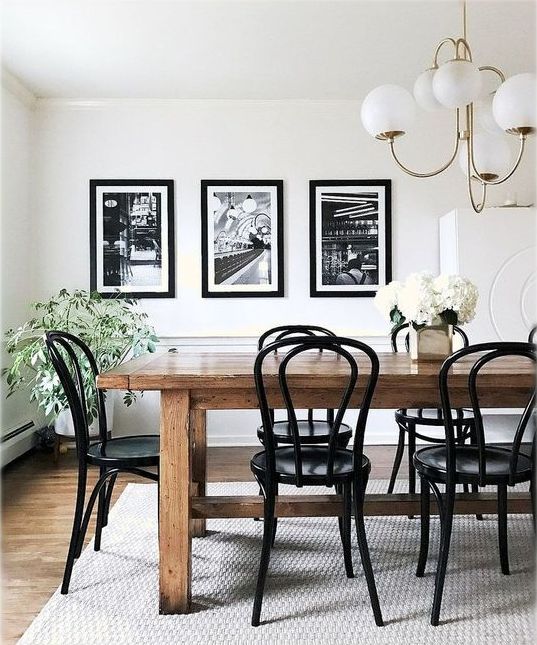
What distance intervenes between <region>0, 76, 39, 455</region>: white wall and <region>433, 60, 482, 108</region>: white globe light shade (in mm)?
2939

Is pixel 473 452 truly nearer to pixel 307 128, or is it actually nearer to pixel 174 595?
pixel 174 595

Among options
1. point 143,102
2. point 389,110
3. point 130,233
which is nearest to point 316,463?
point 389,110

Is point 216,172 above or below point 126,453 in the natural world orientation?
above

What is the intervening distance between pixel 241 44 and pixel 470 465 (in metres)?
2.69

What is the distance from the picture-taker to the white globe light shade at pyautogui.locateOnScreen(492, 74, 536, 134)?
213 centimetres

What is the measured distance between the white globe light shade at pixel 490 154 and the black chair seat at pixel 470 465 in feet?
3.97

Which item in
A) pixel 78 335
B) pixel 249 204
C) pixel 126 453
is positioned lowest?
pixel 126 453

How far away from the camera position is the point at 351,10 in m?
3.13

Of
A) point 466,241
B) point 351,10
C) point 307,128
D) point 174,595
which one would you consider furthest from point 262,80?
point 174,595

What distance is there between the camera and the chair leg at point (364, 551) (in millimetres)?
1899

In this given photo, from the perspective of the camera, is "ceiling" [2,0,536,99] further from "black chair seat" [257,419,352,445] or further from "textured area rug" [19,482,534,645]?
"textured area rug" [19,482,534,645]

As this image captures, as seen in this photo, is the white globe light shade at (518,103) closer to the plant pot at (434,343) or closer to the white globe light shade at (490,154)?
the white globe light shade at (490,154)

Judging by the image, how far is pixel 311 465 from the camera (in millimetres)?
2080

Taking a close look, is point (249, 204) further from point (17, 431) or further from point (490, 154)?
point (17, 431)
